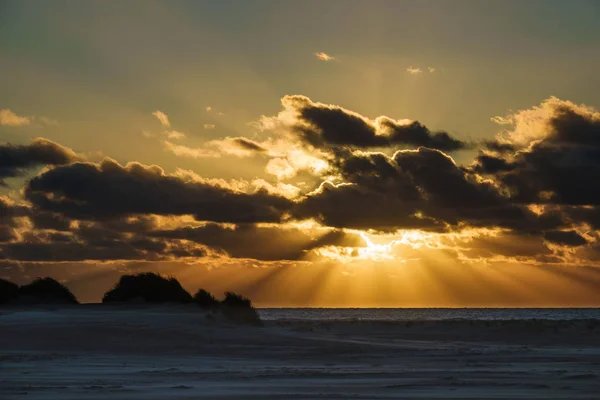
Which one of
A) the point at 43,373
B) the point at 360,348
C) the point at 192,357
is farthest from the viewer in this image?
the point at 360,348

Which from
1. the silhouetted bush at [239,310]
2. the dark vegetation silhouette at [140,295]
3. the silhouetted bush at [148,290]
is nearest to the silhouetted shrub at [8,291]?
the dark vegetation silhouette at [140,295]

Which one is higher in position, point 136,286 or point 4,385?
point 136,286

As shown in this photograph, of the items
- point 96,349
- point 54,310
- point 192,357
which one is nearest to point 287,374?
point 192,357

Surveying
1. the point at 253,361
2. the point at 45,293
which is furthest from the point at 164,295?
the point at 253,361

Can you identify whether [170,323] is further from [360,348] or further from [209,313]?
[360,348]

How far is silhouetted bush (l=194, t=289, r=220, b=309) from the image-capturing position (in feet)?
143

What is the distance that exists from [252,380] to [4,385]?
504 cm

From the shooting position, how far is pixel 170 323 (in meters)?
34.8

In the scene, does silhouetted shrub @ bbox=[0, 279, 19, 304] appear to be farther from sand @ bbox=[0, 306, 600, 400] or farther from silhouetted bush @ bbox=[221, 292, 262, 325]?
silhouetted bush @ bbox=[221, 292, 262, 325]

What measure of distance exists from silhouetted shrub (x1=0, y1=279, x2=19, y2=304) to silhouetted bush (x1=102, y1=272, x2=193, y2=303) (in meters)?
4.67

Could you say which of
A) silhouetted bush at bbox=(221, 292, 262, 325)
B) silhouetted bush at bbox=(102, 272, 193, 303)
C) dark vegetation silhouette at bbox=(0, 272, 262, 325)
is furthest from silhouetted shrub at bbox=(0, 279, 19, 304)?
silhouetted bush at bbox=(221, 292, 262, 325)

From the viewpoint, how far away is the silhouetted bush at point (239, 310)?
41.7 m

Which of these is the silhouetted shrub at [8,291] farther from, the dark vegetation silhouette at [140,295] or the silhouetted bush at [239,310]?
the silhouetted bush at [239,310]

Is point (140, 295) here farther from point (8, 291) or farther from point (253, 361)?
point (253, 361)
